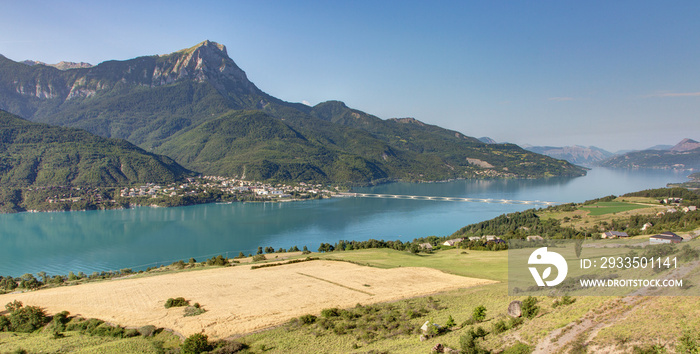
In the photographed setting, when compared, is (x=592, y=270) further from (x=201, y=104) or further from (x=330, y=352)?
(x=201, y=104)

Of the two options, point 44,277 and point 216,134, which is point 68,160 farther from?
point 44,277

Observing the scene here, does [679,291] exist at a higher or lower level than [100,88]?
lower

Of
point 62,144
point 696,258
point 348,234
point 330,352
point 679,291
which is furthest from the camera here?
point 62,144

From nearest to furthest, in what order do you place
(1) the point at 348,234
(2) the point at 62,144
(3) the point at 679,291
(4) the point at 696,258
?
(3) the point at 679,291, (4) the point at 696,258, (1) the point at 348,234, (2) the point at 62,144

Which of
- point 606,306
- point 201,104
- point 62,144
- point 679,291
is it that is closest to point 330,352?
point 606,306

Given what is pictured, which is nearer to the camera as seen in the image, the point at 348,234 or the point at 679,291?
the point at 679,291

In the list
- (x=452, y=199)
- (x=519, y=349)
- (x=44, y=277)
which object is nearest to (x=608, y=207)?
(x=452, y=199)
